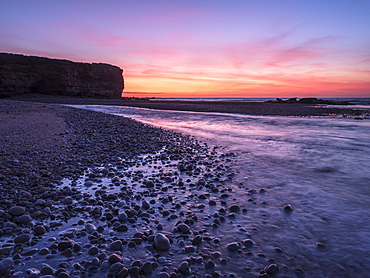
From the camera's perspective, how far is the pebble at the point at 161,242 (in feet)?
9.93

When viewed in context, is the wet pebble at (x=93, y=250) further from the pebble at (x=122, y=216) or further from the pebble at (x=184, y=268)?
the pebble at (x=184, y=268)

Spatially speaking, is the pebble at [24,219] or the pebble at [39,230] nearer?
the pebble at [39,230]

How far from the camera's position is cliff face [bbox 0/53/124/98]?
5675 cm

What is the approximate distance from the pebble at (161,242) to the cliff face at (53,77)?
228ft

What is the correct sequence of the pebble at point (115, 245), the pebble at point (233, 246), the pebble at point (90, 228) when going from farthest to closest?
the pebble at point (90, 228), the pebble at point (233, 246), the pebble at point (115, 245)

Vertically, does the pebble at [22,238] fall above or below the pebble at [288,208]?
below

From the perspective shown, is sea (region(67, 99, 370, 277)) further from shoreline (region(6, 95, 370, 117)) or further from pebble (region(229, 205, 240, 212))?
shoreline (region(6, 95, 370, 117))

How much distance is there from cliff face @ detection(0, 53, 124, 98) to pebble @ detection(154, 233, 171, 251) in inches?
2737

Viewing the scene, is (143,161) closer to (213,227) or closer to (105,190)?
(105,190)

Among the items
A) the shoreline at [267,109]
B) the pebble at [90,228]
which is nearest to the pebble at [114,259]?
the pebble at [90,228]

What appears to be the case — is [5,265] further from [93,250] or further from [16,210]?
[16,210]

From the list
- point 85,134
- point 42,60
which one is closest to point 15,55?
point 42,60

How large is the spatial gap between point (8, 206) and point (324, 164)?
831 cm

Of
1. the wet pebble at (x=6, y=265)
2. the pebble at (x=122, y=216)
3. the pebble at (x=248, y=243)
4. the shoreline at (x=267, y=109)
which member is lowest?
the pebble at (x=248, y=243)
